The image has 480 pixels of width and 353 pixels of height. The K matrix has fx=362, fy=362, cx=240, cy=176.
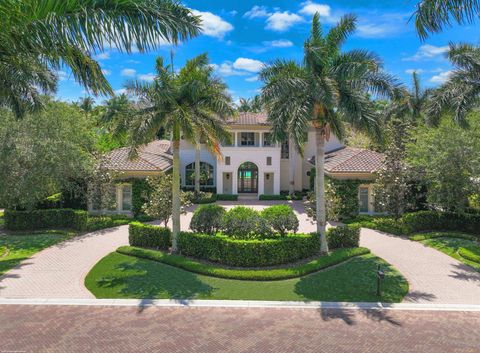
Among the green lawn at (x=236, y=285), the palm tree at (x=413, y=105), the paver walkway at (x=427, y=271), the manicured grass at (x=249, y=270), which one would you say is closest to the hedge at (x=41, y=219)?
the manicured grass at (x=249, y=270)

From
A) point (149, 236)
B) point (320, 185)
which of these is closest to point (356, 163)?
point (320, 185)

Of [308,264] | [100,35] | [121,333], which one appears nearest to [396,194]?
[308,264]

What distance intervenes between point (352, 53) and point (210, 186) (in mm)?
23589

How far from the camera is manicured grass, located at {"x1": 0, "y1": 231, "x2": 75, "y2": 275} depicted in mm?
16891

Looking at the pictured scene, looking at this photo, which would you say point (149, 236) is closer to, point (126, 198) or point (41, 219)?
point (126, 198)

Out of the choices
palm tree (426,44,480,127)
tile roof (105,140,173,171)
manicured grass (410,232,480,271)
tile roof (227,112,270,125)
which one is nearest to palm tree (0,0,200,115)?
palm tree (426,44,480,127)

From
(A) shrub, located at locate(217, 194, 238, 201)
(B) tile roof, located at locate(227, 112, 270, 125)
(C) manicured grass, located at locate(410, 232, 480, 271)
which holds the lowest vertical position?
(C) manicured grass, located at locate(410, 232, 480, 271)

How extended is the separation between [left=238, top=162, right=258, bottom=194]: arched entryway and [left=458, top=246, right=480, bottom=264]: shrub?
2037 cm

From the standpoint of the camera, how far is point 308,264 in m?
15.3

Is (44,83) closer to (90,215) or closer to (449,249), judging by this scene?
(90,215)

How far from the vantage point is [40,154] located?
20.6 meters

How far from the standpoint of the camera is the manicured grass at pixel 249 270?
47.1 ft

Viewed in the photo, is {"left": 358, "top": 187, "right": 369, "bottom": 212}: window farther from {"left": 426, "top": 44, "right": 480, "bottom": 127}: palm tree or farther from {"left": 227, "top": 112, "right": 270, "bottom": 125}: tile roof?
{"left": 227, "top": 112, "right": 270, "bottom": 125}: tile roof

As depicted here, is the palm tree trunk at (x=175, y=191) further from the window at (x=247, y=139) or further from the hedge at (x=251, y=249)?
the window at (x=247, y=139)
